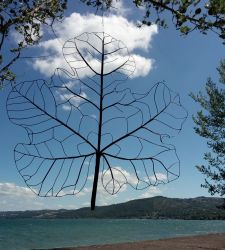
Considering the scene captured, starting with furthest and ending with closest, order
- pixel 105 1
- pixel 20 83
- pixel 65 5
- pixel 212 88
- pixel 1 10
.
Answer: pixel 212 88
pixel 65 5
pixel 1 10
pixel 105 1
pixel 20 83

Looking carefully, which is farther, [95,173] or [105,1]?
[105,1]

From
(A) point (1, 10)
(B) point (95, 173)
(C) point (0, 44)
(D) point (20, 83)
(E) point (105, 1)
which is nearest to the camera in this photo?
(B) point (95, 173)

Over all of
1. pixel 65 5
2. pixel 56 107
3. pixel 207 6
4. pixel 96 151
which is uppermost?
pixel 65 5

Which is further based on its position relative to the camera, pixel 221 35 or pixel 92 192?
pixel 221 35

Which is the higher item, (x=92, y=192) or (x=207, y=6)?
(x=207, y=6)

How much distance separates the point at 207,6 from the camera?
3.25 meters

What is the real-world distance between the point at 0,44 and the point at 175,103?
72.1 inches

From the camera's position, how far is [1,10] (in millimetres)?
4098

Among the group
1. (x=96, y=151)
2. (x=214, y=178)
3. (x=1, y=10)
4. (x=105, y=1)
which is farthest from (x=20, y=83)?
(x=214, y=178)

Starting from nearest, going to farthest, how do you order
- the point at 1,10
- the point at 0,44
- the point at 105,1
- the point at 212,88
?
the point at 0,44
the point at 105,1
the point at 1,10
the point at 212,88

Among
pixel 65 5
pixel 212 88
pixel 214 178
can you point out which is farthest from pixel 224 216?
pixel 65 5

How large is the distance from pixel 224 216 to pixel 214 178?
2.11m

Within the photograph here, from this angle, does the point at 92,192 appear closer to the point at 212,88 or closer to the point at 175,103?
the point at 175,103

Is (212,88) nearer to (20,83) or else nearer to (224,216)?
(224,216)
